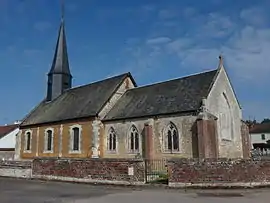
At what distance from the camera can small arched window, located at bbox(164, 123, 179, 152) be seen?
2598 cm

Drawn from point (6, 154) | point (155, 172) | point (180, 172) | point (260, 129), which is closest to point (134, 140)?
point (155, 172)

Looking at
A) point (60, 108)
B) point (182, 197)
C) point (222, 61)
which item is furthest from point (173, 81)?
point (182, 197)

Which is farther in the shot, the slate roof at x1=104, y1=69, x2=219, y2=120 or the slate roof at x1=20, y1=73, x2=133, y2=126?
the slate roof at x1=20, y1=73, x2=133, y2=126

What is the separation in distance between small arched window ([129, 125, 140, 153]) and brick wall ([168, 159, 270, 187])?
11.6m

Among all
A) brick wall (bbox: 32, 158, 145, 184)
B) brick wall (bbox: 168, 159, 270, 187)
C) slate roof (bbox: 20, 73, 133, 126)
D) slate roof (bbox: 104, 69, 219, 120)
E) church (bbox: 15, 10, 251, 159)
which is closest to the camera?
brick wall (bbox: 168, 159, 270, 187)

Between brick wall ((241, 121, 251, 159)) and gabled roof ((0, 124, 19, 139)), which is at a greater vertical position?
gabled roof ((0, 124, 19, 139))

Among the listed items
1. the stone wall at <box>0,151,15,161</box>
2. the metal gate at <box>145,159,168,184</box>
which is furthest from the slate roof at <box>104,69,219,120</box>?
the stone wall at <box>0,151,15,161</box>

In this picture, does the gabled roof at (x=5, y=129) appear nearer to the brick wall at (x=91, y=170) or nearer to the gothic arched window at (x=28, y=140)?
the gothic arched window at (x=28, y=140)

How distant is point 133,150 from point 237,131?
9.91 meters

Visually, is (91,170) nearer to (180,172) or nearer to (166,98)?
(180,172)

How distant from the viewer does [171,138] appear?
2639 centimetres

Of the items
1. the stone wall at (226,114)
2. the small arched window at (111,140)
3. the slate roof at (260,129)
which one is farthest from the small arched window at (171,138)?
the slate roof at (260,129)

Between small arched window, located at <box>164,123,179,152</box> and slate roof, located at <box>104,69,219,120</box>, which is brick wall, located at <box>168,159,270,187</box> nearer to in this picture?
slate roof, located at <box>104,69,219,120</box>

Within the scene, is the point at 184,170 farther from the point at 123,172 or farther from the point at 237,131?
the point at 237,131
